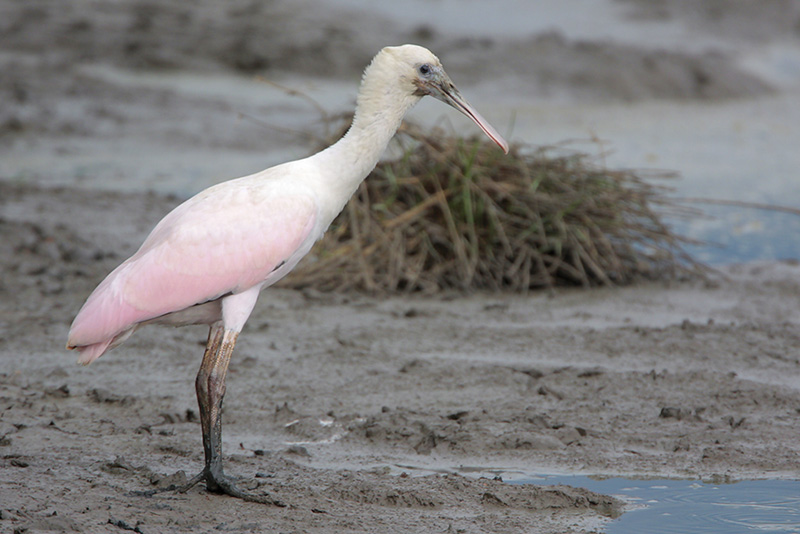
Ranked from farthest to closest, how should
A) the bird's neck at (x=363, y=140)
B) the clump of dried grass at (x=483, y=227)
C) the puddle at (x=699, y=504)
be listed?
the clump of dried grass at (x=483, y=227), the bird's neck at (x=363, y=140), the puddle at (x=699, y=504)

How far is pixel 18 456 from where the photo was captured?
432 cm

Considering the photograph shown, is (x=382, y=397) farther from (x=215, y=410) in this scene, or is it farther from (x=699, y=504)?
(x=699, y=504)

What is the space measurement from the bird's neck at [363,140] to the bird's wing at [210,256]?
0.17 m

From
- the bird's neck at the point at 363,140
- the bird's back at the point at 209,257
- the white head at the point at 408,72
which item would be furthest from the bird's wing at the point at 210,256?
the white head at the point at 408,72

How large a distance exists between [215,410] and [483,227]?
3577 millimetres

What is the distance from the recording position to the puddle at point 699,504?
13.2ft

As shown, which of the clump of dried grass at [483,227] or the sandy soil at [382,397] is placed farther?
the clump of dried grass at [483,227]

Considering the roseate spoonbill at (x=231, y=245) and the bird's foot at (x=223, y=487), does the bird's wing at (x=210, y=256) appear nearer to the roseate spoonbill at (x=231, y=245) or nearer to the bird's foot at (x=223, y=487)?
the roseate spoonbill at (x=231, y=245)

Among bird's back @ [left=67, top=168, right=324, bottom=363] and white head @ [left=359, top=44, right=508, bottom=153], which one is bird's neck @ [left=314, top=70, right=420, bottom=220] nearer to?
white head @ [left=359, top=44, right=508, bottom=153]

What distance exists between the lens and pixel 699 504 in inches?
166

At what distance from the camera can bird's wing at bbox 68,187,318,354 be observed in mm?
4215

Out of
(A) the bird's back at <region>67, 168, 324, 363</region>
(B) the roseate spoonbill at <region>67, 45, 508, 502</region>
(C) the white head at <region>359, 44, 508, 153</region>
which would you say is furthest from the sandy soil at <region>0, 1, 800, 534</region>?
(C) the white head at <region>359, 44, 508, 153</region>

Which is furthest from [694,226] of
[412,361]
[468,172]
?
[412,361]

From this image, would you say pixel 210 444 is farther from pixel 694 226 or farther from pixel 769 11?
pixel 769 11
